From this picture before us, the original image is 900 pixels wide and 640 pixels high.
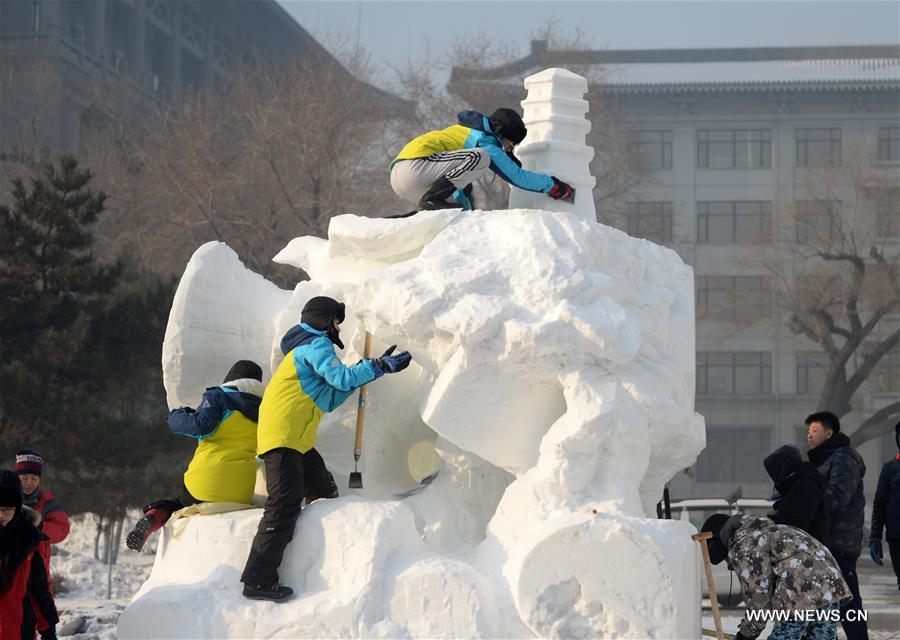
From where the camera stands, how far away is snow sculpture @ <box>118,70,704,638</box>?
17.9 ft

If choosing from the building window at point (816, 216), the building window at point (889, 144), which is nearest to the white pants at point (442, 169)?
the building window at point (816, 216)

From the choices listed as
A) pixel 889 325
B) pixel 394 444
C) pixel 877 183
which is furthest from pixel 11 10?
pixel 394 444

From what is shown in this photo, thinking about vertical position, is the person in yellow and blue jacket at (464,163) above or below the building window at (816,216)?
below

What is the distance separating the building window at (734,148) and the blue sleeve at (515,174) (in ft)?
93.0

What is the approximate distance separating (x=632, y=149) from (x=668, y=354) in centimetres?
1944

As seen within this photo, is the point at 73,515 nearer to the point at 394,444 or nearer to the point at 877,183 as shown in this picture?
the point at 394,444

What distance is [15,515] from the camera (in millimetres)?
5727

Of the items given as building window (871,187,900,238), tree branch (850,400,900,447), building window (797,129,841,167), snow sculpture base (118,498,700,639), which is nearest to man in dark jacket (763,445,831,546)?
snow sculpture base (118,498,700,639)

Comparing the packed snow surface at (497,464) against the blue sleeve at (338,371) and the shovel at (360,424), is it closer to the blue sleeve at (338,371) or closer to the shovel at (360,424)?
the shovel at (360,424)

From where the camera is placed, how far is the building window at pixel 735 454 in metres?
31.8

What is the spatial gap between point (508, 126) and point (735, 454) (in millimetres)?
27051

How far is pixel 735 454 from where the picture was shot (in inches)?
1276

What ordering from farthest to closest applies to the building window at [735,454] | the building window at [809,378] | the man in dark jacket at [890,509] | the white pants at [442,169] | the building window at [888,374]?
the building window at [809,378]
the building window at [735,454]
the building window at [888,374]
the man in dark jacket at [890,509]
the white pants at [442,169]

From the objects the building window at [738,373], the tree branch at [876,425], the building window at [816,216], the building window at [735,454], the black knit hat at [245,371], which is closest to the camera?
the black knit hat at [245,371]
